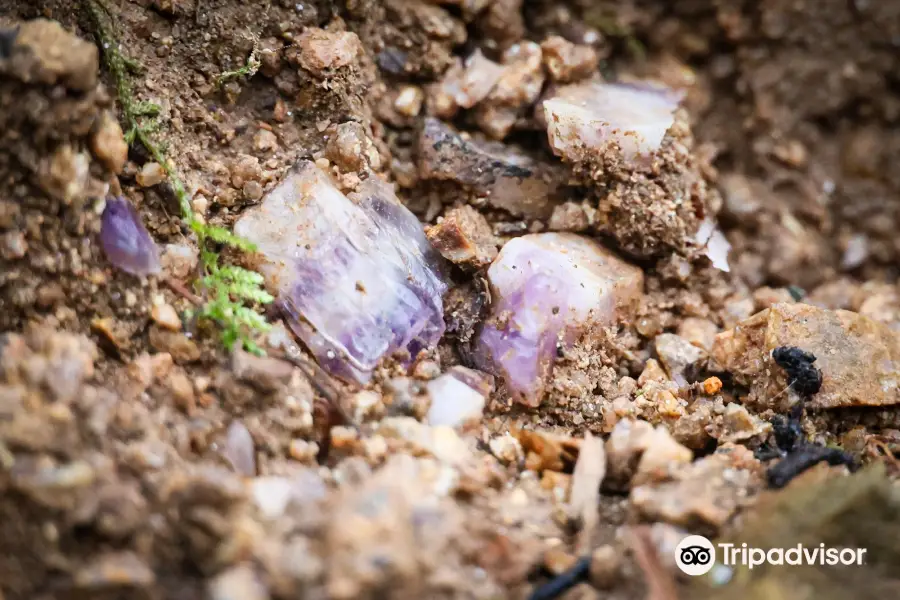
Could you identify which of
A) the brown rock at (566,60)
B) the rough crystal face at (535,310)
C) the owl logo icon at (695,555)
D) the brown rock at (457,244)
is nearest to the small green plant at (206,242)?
the brown rock at (457,244)

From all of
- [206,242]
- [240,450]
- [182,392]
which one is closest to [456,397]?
[240,450]

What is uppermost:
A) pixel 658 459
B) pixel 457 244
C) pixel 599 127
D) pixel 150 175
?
pixel 599 127

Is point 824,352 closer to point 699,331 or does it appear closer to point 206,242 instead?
point 699,331

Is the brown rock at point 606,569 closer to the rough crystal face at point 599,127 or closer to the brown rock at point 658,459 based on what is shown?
the brown rock at point 658,459

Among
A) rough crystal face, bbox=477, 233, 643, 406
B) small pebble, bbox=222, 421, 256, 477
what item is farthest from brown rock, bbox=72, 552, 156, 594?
rough crystal face, bbox=477, 233, 643, 406

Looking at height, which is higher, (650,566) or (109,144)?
(109,144)

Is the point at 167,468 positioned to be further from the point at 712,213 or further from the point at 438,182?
the point at 712,213

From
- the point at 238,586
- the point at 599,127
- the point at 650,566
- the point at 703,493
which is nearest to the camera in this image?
the point at 238,586
